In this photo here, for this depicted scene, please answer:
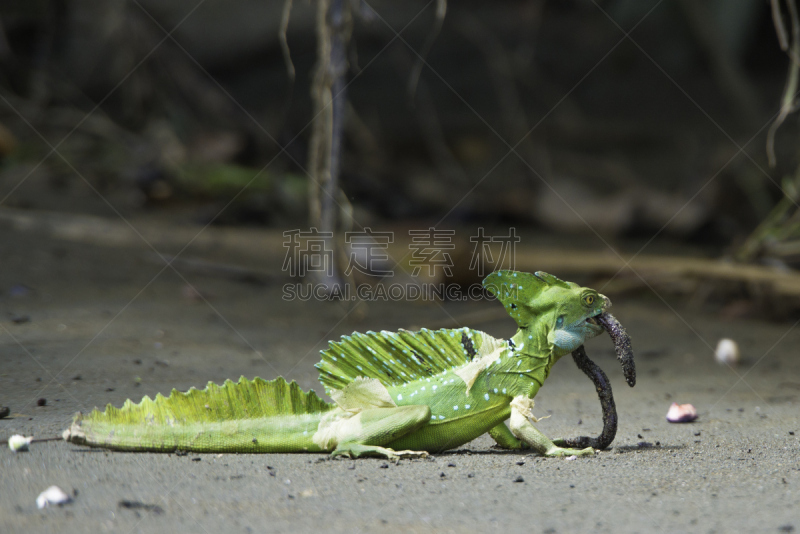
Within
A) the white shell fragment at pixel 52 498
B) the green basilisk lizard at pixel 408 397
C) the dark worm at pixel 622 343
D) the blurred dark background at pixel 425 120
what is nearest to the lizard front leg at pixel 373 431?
the green basilisk lizard at pixel 408 397

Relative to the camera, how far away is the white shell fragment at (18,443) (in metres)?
2.76

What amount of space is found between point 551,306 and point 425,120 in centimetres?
804

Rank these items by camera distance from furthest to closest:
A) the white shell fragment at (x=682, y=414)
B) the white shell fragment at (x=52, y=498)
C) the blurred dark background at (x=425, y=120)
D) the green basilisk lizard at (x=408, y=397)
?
the blurred dark background at (x=425, y=120)
the white shell fragment at (x=682, y=414)
the green basilisk lizard at (x=408, y=397)
the white shell fragment at (x=52, y=498)

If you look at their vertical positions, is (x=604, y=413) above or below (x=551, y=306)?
below

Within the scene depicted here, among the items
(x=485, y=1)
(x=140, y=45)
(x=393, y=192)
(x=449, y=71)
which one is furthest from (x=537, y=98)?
(x=140, y=45)

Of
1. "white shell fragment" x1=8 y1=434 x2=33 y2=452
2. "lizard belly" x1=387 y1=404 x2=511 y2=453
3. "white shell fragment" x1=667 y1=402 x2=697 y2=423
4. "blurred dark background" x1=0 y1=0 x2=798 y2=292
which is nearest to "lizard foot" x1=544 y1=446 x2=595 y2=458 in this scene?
"lizard belly" x1=387 y1=404 x2=511 y2=453

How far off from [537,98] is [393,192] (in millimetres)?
4194

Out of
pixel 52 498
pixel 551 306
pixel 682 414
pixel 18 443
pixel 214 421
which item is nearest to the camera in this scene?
pixel 52 498

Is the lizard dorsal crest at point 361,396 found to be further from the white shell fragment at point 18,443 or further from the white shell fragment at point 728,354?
the white shell fragment at point 728,354

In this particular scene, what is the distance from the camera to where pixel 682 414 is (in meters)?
3.77

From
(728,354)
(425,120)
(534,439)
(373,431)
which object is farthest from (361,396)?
(425,120)

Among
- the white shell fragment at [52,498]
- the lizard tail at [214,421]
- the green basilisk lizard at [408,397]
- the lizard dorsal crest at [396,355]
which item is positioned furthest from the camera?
the lizard dorsal crest at [396,355]

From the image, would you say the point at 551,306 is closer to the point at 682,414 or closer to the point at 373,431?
the point at 373,431

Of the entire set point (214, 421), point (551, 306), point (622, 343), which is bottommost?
point (214, 421)
